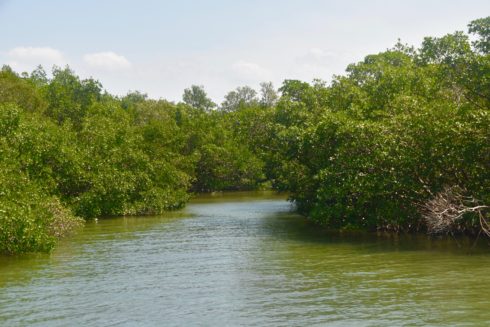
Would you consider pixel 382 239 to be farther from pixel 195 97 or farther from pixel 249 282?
pixel 195 97

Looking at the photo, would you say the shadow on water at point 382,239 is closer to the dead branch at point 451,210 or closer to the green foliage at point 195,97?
the dead branch at point 451,210

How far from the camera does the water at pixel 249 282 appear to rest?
15.9m

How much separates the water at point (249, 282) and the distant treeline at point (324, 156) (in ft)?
5.66

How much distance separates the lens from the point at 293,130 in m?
35.9

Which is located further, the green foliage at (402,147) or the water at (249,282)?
the green foliage at (402,147)

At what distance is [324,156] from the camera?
34375mm

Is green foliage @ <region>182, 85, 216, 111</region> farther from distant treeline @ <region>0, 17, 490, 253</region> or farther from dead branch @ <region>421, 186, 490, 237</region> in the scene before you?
dead branch @ <region>421, 186, 490, 237</region>

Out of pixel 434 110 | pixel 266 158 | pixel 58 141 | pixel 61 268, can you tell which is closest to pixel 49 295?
pixel 61 268

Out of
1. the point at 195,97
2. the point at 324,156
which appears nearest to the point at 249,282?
the point at 324,156

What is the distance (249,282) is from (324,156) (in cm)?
1521

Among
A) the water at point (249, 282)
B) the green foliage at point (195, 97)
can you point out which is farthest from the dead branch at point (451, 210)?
the green foliage at point (195, 97)

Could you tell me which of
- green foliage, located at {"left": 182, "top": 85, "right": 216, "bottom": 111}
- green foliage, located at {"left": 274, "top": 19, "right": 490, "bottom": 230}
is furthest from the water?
green foliage, located at {"left": 182, "top": 85, "right": 216, "bottom": 111}

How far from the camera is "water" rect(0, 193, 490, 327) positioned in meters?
15.9

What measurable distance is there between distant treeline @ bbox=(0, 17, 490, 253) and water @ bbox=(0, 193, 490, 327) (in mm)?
1724
